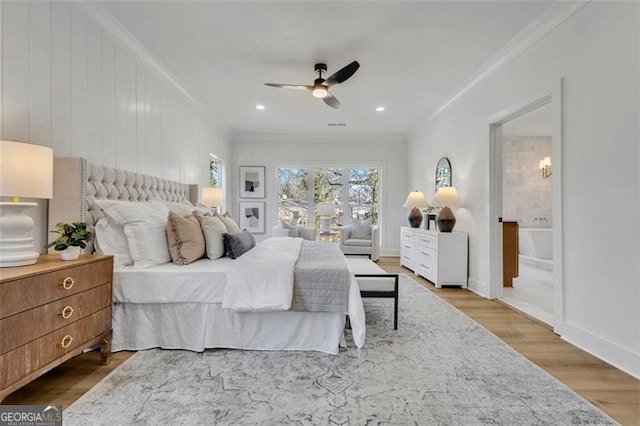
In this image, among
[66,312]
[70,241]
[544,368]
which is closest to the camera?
[66,312]

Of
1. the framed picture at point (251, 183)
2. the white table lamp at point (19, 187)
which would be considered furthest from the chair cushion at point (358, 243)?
the white table lamp at point (19, 187)

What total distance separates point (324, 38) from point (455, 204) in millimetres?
2847

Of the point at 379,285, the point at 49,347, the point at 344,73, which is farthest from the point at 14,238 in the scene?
the point at 344,73

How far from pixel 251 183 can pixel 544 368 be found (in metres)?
5.94

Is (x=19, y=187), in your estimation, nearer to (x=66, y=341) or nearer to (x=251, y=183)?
(x=66, y=341)

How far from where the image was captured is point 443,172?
5074 millimetres

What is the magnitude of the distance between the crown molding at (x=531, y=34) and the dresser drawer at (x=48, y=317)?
3.95 m

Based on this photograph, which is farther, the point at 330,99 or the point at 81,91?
the point at 330,99

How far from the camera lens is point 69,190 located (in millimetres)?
2215

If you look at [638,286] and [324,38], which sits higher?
[324,38]

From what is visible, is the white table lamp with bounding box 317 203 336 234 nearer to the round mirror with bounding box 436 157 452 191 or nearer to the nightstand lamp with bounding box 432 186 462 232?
the round mirror with bounding box 436 157 452 191

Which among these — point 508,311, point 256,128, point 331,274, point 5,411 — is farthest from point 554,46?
point 256,128

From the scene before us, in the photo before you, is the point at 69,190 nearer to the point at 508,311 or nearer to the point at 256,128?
the point at 508,311

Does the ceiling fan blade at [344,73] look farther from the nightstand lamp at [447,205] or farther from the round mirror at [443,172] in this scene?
the round mirror at [443,172]
